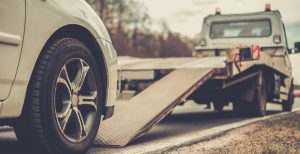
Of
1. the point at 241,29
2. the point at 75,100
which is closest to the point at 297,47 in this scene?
the point at 241,29

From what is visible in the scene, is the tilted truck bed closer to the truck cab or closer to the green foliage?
the truck cab

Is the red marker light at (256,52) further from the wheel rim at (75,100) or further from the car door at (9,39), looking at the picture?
the car door at (9,39)

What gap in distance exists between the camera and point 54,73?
3668 mm

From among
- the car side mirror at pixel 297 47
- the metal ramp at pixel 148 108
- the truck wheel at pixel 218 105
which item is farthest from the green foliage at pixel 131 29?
the metal ramp at pixel 148 108

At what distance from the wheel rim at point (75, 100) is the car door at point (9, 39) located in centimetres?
51

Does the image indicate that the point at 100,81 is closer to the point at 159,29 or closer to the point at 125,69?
the point at 125,69

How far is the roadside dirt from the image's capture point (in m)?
4.60

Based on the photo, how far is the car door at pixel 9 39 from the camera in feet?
10.5

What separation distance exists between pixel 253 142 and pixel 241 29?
631 cm

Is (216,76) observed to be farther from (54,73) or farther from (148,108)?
(54,73)

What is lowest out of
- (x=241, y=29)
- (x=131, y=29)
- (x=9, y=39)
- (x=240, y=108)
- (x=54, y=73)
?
(x=131, y=29)

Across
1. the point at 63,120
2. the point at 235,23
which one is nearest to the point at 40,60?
the point at 63,120

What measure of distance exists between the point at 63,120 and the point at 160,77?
13.6 ft

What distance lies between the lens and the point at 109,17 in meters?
33.4
